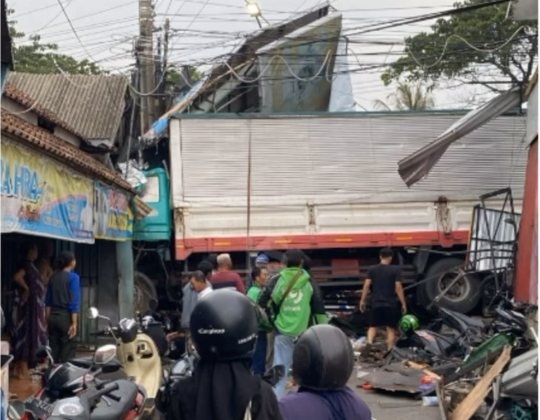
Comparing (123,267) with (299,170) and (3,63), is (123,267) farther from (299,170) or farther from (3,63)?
(3,63)

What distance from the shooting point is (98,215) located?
38.9 ft

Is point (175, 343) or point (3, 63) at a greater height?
point (3, 63)

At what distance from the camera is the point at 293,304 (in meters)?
8.67

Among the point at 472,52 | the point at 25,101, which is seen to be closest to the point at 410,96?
the point at 472,52

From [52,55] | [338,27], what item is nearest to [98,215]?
[338,27]

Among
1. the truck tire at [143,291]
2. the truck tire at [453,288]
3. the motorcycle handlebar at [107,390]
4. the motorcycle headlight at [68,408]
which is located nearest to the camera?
the motorcycle headlight at [68,408]

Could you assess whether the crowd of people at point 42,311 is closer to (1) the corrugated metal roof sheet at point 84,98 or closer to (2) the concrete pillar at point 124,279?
(2) the concrete pillar at point 124,279

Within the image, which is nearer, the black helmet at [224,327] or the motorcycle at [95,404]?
the black helmet at [224,327]

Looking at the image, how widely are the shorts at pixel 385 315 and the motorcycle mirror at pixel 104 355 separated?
6.41 metres

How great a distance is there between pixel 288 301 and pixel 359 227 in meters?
7.10

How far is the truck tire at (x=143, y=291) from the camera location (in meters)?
15.7

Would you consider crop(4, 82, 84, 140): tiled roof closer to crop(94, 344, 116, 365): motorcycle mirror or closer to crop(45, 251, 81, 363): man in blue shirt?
crop(45, 251, 81, 363): man in blue shirt

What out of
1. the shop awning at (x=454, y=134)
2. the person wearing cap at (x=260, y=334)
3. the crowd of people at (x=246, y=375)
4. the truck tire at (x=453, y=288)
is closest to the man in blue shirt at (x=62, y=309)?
the person wearing cap at (x=260, y=334)

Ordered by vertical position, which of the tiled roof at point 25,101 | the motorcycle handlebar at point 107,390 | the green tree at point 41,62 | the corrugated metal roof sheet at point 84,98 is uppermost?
the green tree at point 41,62
